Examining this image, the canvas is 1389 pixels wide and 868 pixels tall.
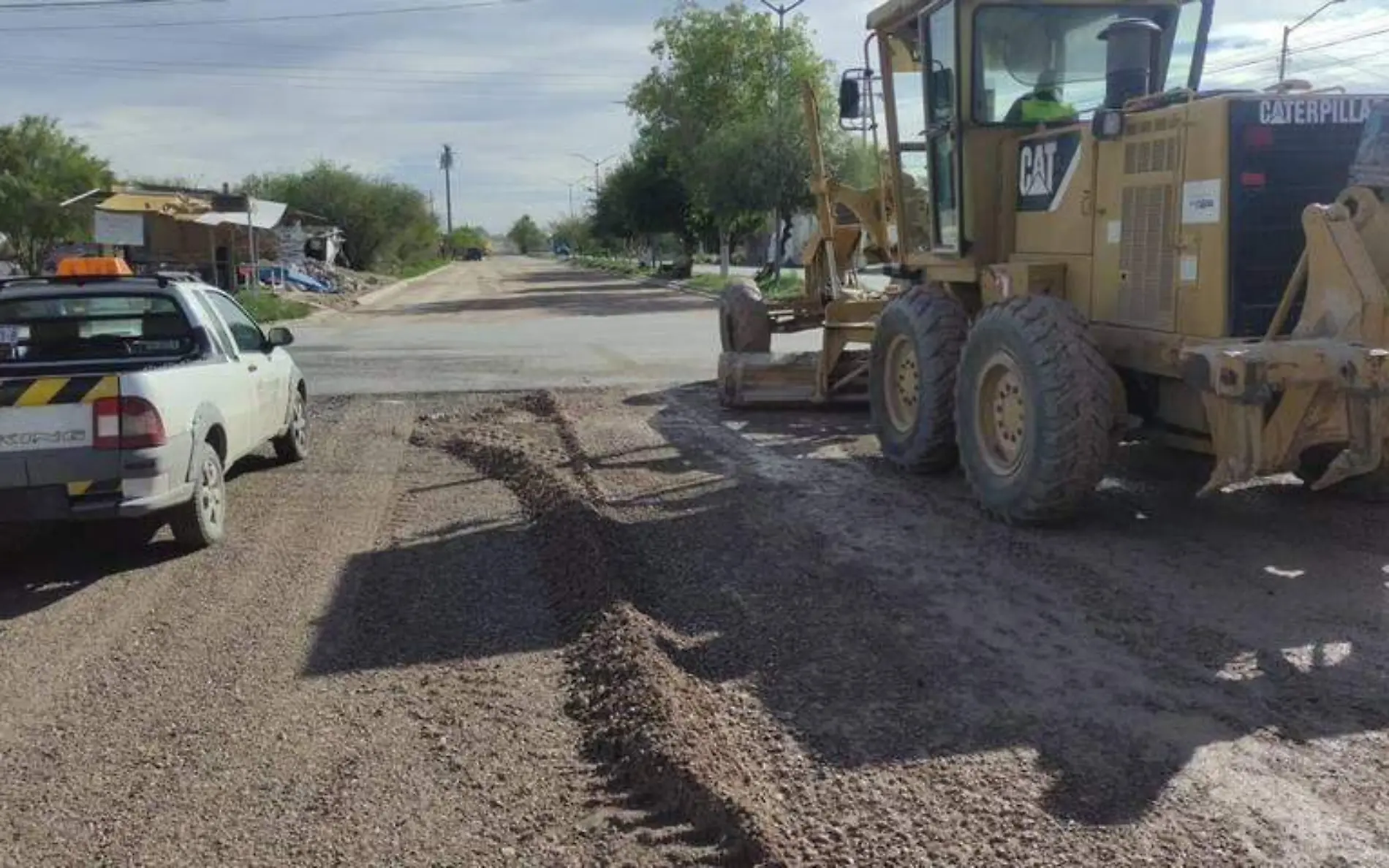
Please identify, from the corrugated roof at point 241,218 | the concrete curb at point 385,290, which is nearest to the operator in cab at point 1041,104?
the corrugated roof at point 241,218

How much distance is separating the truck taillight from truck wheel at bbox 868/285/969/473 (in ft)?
15.5

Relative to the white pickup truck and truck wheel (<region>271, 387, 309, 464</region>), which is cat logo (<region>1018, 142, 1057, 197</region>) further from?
truck wheel (<region>271, 387, 309, 464</region>)

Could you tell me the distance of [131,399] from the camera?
645 centimetres

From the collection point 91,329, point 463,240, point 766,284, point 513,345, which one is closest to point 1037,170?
point 91,329

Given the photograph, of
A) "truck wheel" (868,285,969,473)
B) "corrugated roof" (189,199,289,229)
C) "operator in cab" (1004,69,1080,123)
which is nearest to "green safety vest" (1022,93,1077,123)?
"operator in cab" (1004,69,1080,123)

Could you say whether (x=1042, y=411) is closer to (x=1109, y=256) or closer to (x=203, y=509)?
(x=1109, y=256)

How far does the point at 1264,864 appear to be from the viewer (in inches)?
131

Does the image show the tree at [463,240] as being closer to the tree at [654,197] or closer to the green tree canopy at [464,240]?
the green tree canopy at [464,240]

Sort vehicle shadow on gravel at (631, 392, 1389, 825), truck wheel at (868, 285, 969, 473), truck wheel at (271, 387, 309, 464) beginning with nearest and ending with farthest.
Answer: vehicle shadow on gravel at (631, 392, 1389, 825), truck wheel at (868, 285, 969, 473), truck wheel at (271, 387, 309, 464)

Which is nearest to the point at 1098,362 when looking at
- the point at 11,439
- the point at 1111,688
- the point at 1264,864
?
the point at 1111,688

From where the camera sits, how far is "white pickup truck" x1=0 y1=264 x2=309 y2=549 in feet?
20.9

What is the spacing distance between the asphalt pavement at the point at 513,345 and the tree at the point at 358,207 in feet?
113

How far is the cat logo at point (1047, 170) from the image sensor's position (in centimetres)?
767

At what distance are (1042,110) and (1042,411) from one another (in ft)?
8.65
